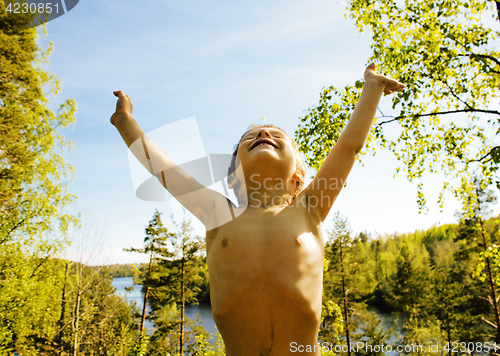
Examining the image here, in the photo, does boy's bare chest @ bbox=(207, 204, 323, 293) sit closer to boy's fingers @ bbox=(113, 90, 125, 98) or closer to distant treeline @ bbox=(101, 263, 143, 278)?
boy's fingers @ bbox=(113, 90, 125, 98)

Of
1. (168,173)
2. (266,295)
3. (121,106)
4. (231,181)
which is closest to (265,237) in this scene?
(266,295)

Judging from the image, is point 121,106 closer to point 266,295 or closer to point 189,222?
point 266,295

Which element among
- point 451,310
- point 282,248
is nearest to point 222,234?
point 282,248

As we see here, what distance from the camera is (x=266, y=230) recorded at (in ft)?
4.25

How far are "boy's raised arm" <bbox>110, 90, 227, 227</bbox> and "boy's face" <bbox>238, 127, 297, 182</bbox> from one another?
0.25 meters

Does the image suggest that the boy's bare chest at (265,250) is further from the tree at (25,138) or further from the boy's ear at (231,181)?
the tree at (25,138)

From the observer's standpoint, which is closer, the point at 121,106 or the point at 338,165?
the point at 338,165

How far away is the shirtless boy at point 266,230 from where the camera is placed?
1160 mm

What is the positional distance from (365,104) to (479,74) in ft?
20.0

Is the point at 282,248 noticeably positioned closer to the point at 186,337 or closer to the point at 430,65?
the point at 430,65

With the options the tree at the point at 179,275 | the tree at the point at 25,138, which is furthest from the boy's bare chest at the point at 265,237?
the tree at the point at 179,275

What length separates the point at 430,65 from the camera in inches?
227

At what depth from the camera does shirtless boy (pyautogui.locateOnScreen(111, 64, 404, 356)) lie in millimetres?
1160

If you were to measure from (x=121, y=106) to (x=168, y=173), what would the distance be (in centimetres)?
48
